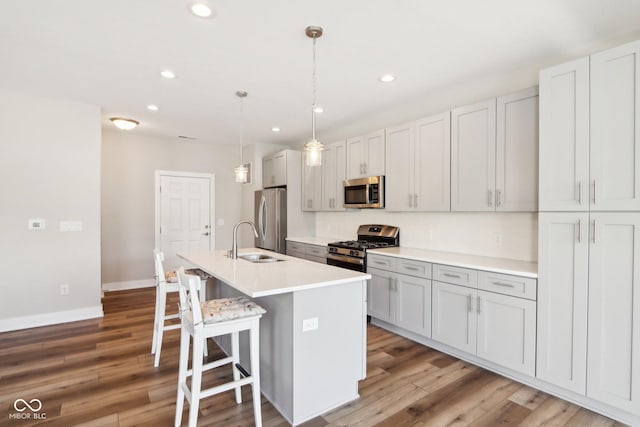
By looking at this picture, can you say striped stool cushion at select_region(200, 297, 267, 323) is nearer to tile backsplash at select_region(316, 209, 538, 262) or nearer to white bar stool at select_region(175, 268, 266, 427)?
white bar stool at select_region(175, 268, 266, 427)

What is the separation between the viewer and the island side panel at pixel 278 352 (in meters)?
2.04

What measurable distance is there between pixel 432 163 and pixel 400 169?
431 mm

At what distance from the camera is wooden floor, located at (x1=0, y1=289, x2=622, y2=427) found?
2086 mm

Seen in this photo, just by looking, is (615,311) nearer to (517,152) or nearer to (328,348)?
(517,152)

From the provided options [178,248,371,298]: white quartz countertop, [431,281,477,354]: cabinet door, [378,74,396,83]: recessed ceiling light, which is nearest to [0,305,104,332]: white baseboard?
[178,248,371,298]: white quartz countertop

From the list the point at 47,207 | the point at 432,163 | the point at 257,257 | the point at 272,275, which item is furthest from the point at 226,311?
the point at 47,207

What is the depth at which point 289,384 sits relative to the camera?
205 centimetres

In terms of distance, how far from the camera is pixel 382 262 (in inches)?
140

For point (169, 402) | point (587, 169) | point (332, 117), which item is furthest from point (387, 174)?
point (169, 402)

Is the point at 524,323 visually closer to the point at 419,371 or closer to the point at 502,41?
the point at 419,371

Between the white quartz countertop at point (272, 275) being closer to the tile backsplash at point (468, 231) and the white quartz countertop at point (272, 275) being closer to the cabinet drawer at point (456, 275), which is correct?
the cabinet drawer at point (456, 275)

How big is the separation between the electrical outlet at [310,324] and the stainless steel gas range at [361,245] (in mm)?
1734

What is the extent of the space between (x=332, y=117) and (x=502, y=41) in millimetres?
2411

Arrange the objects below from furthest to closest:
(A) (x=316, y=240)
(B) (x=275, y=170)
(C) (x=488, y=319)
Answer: (B) (x=275, y=170) < (A) (x=316, y=240) < (C) (x=488, y=319)
